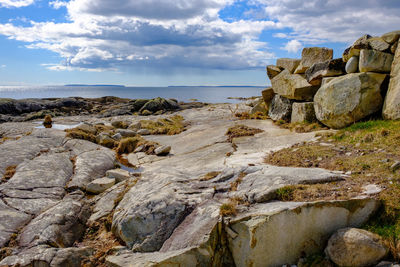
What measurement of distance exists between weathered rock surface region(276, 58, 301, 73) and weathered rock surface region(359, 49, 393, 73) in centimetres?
666

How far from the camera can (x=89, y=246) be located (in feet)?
24.1

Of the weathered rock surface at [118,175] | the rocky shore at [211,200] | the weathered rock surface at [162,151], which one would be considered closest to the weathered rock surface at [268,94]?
the rocky shore at [211,200]

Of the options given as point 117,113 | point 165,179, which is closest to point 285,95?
point 165,179

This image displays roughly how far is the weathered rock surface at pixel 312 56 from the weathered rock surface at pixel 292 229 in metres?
12.9

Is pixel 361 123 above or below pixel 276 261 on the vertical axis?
above

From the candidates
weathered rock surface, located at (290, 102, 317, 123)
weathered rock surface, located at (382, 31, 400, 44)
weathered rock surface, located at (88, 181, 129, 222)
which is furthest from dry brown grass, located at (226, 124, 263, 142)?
weathered rock surface, located at (382, 31, 400, 44)

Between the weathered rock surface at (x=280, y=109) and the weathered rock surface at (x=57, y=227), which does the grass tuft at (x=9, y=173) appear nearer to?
the weathered rock surface at (x=57, y=227)

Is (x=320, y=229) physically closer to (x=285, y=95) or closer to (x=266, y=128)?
(x=266, y=128)

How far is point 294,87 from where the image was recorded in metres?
17.0

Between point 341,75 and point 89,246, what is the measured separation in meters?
13.6

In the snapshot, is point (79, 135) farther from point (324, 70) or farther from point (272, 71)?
point (324, 70)

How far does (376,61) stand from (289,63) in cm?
765

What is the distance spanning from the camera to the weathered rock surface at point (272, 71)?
20.7 meters

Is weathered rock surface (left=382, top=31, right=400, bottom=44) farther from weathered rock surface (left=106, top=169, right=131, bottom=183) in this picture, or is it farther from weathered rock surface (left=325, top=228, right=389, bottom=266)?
weathered rock surface (left=106, top=169, right=131, bottom=183)
